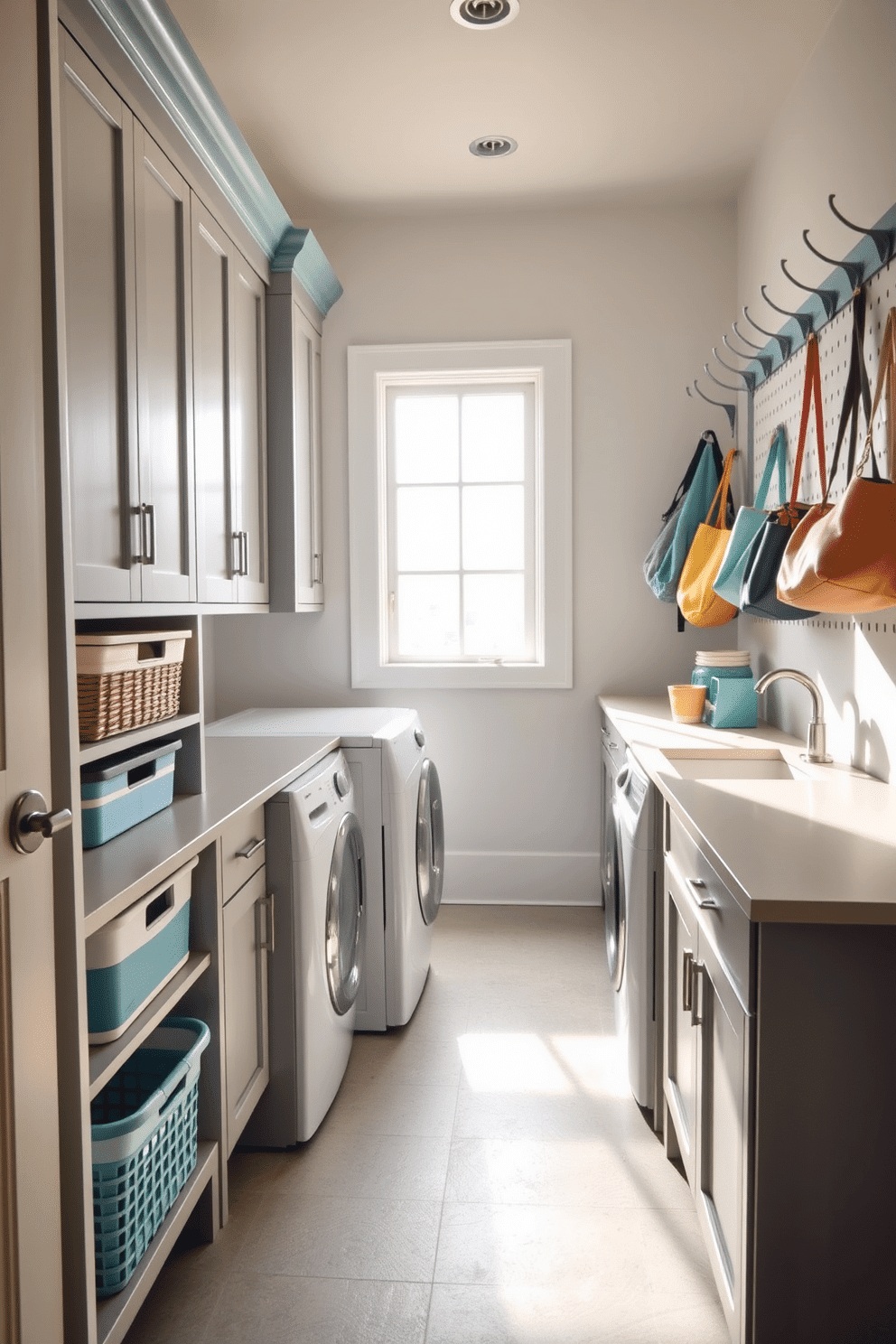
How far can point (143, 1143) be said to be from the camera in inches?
56.7

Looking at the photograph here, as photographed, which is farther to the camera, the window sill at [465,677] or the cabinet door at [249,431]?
the window sill at [465,677]

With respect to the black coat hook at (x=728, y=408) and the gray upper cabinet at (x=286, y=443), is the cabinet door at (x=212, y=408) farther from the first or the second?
the black coat hook at (x=728, y=408)

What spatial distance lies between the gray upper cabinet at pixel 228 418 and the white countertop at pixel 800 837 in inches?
46.6

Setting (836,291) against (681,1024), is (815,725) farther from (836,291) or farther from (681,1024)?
(836,291)

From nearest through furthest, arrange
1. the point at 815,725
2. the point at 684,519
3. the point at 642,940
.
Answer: the point at 642,940 < the point at 815,725 < the point at 684,519

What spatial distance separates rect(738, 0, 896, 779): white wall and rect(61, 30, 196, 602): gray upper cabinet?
1.52 m

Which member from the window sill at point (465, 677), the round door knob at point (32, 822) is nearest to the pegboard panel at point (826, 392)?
the window sill at point (465, 677)

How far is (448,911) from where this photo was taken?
12.3 ft

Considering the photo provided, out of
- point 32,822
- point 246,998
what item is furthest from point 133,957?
point 246,998

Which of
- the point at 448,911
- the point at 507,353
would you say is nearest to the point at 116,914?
the point at 448,911

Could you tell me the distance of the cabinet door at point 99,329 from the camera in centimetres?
158

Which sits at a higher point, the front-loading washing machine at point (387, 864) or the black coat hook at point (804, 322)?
the black coat hook at point (804, 322)

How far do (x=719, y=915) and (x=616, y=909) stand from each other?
44.4 inches

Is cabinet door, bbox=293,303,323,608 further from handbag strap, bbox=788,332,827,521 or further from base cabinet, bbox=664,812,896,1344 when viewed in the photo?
base cabinet, bbox=664,812,896,1344
